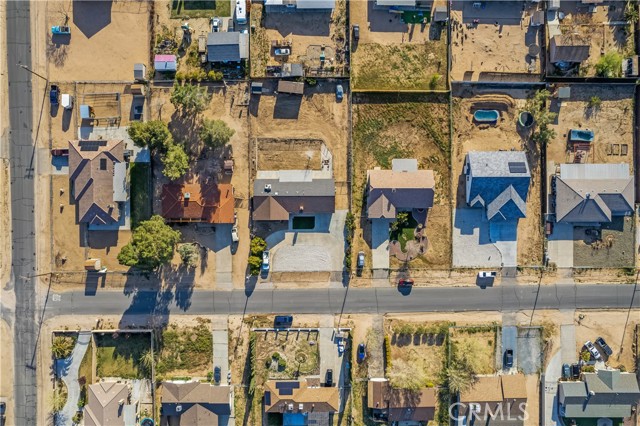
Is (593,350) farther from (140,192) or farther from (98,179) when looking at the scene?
(98,179)

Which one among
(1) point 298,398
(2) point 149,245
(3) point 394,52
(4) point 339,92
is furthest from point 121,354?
(3) point 394,52

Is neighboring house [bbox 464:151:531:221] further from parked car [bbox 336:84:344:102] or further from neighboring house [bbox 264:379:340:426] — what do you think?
neighboring house [bbox 264:379:340:426]

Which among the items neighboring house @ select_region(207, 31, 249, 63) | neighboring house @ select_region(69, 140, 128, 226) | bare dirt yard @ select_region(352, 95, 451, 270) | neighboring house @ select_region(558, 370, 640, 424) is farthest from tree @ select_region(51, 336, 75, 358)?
neighboring house @ select_region(558, 370, 640, 424)

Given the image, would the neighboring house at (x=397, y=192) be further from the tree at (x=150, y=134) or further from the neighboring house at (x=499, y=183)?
the tree at (x=150, y=134)

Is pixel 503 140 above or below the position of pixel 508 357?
above

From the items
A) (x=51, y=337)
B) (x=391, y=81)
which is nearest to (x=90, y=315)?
(x=51, y=337)

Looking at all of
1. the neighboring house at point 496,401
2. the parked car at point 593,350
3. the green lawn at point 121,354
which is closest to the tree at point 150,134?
the green lawn at point 121,354

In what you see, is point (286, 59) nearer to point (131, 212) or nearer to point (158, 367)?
point (131, 212)
